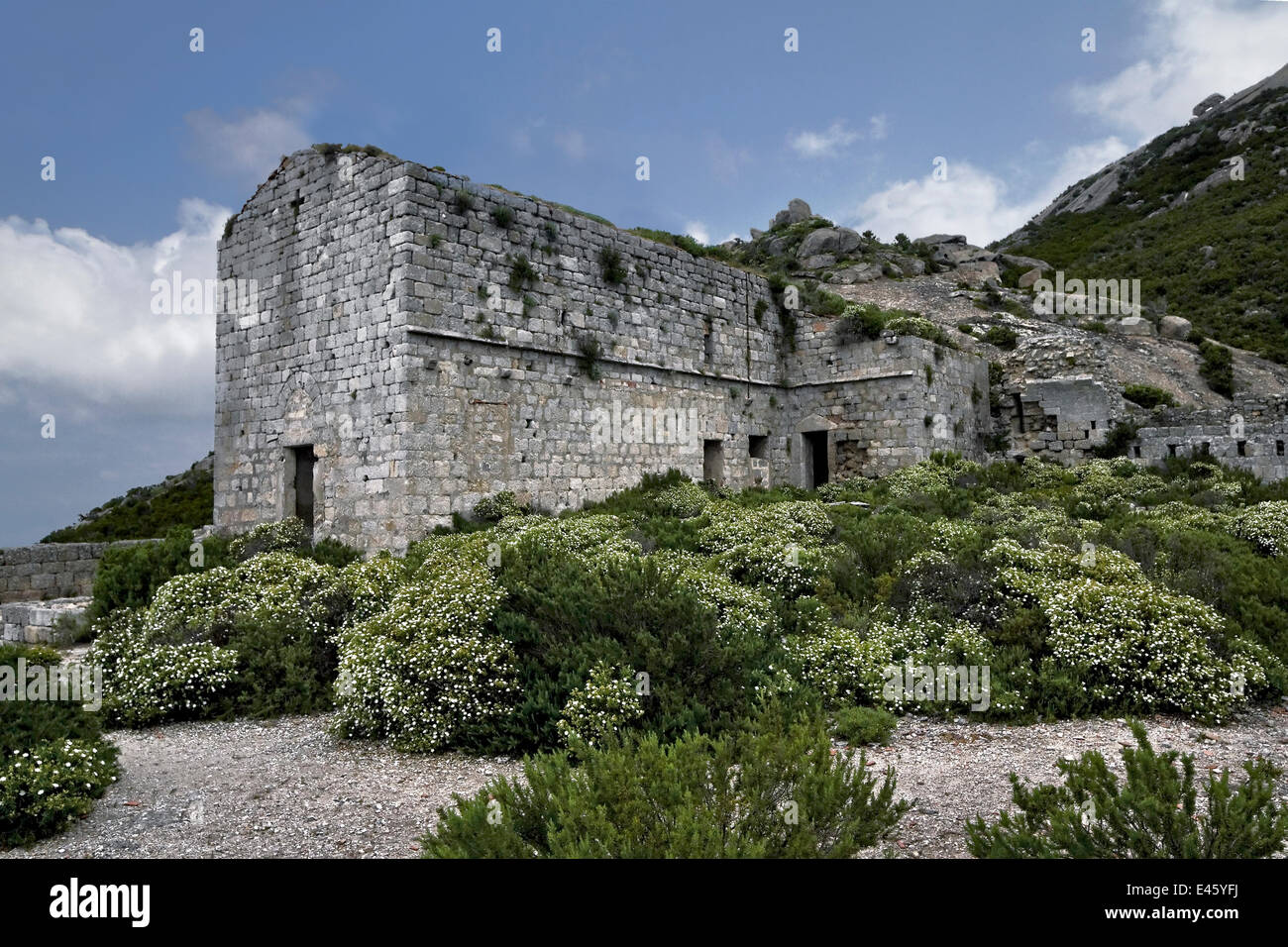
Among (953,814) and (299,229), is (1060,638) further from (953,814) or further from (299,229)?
(299,229)

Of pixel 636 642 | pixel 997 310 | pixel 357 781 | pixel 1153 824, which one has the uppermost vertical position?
pixel 997 310

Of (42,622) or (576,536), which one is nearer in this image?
(576,536)

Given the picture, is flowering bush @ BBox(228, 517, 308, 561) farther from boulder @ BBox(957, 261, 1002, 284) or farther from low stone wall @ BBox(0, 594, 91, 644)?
boulder @ BBox(957, 261, 1002, 284)

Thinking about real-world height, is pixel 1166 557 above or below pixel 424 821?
above

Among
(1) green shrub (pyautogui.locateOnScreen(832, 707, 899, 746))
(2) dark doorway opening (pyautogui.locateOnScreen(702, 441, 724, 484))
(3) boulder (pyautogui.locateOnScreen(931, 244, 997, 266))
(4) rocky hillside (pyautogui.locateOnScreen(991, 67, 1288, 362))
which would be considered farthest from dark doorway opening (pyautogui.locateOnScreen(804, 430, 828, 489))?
(3) boulder (pyautogui.locateOnScreen(931, 244, 997, 266))

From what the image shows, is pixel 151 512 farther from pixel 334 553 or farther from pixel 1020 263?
pixel 1020 263

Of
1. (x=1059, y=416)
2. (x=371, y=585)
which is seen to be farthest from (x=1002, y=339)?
(x=371, y=585)

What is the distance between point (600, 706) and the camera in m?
6.43

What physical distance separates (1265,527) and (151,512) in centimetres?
2752

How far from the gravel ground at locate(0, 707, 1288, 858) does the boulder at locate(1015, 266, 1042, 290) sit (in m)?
36.7

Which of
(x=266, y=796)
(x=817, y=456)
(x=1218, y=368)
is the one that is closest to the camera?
(x=266, y=796)
